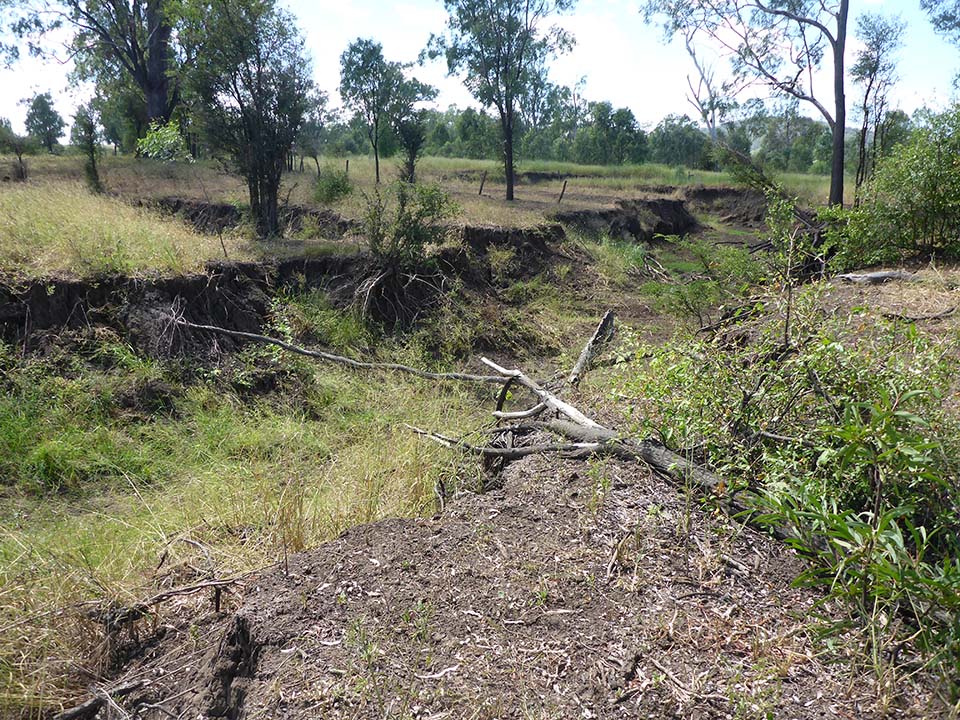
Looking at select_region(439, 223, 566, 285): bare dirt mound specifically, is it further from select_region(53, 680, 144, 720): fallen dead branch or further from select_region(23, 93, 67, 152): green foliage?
select_region(23, 93, 67, 152): green foliage

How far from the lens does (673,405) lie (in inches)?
143

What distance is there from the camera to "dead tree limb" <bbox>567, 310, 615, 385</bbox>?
6570mm

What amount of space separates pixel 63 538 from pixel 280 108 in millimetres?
10046

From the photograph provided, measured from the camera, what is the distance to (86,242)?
8742mm

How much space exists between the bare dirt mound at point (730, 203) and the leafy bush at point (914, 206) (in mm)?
17147

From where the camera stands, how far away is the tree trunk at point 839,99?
1686 cm

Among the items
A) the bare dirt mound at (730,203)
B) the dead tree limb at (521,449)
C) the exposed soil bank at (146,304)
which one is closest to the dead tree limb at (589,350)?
the dead tree limb at (521,449)

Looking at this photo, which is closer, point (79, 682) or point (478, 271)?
point (79, 682)

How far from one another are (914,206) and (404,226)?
26.0 feet

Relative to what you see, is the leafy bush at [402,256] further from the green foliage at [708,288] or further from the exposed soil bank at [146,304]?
the green foliage at [708,288]

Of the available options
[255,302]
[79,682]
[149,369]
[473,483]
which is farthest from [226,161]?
[79,682]

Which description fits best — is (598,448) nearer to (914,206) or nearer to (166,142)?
(914,206)

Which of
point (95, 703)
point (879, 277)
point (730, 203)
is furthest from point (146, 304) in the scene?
point (730, 203)

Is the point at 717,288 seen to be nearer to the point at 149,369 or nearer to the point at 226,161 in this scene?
the point at 149,369
